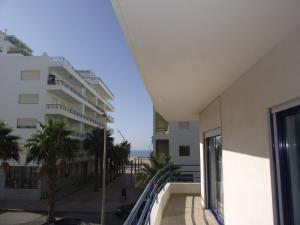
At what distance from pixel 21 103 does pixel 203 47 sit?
99.6 ft

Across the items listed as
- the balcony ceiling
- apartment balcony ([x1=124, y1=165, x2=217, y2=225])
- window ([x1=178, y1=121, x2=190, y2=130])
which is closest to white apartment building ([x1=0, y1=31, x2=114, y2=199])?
window ([x1=178, y1=121, x2=190, y2=130])

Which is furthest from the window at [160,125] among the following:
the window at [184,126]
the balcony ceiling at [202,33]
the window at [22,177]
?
the balcony ceiling at [202,33]

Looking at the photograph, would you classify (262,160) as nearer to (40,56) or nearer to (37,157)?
(37,157)

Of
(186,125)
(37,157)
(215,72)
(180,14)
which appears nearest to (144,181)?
(37,157)

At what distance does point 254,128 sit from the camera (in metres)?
4.08

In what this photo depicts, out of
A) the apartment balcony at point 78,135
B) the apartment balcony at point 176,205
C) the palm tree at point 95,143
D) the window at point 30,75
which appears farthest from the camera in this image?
the apartment balcony at point 78,135

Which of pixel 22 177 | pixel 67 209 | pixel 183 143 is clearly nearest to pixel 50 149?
pixel 67 209

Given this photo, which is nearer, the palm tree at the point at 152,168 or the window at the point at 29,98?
the palm tree at the point at 152,168

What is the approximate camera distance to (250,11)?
2.47 metres

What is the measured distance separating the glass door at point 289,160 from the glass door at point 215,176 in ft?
10.9

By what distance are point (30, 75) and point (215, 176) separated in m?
27.9

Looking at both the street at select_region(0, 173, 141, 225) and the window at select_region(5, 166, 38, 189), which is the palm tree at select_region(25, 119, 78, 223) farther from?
the window at select_region(5, 166, 38, 189)

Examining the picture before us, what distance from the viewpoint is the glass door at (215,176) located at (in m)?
6.82

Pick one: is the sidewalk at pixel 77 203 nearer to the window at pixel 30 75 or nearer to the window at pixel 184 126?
the window at pixel 184 126
